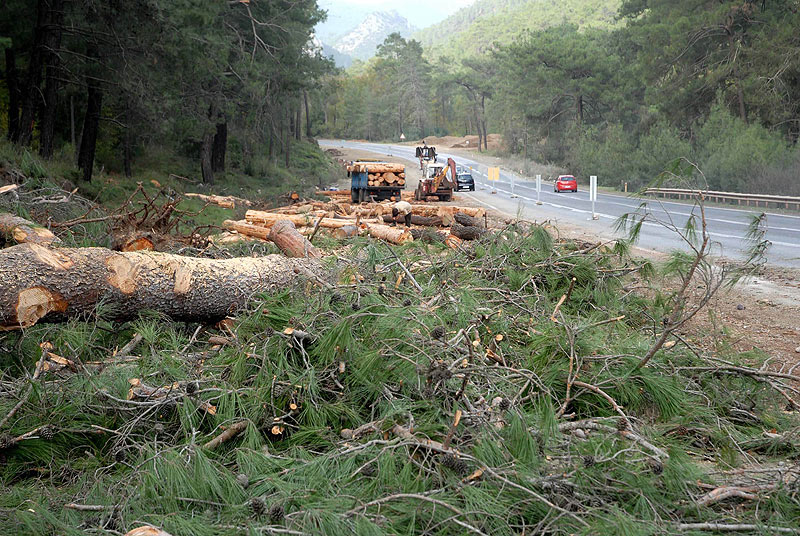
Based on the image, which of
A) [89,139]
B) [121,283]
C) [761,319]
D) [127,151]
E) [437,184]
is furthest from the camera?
[437,184]

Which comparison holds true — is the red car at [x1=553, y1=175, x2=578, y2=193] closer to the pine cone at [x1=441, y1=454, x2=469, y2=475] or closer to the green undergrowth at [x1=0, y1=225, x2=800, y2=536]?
the green undergrowth at [x1=0, y1=225, x2=800, y2=536]

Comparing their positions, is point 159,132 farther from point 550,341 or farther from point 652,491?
point 652,491

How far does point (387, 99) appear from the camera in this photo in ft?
337

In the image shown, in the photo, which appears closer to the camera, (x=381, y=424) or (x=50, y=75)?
(x=381, y=424)

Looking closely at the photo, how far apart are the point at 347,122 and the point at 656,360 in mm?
105296

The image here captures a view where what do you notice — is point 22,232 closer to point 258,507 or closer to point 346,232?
point 258,507

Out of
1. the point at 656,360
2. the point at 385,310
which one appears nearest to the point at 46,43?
the point at 385,310

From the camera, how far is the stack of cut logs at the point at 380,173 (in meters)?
22.7

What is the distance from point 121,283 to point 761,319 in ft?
22.1

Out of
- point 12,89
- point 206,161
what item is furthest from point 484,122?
point 12,89

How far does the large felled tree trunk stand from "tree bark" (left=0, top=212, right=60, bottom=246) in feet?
4.43

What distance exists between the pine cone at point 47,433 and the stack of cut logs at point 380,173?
62.4 feet

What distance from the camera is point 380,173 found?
22922 mm

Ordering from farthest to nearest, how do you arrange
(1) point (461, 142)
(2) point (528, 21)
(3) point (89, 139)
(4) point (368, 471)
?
(2) point (528, 21)
(1) point (461, 142)
(3) point (89, 139)
(4) point (368, 471)
